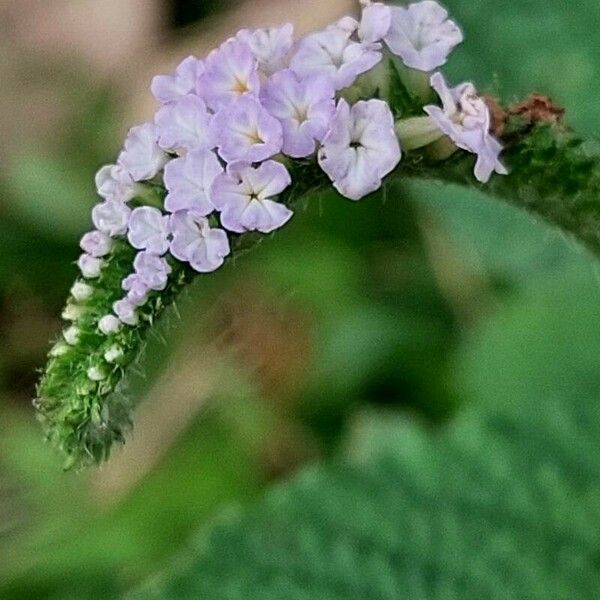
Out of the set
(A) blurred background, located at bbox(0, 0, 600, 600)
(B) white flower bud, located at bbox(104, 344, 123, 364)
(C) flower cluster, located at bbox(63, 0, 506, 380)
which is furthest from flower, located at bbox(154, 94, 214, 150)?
(A) blurred background, located at bbox(0, 0, 600, 600)

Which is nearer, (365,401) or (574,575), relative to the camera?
(574,575)

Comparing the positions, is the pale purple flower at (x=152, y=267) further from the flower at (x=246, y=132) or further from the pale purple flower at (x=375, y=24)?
the pale purple flower at (x=375, y=24)

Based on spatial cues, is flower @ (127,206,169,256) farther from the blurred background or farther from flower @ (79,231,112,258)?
the blurred background

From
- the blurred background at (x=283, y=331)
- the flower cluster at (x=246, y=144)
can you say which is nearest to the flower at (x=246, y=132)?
the flower cluster at (x=246, y=144)

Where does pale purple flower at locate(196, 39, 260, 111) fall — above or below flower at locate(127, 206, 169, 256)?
above

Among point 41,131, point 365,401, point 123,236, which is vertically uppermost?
point 123,236

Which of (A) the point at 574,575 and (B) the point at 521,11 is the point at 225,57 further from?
(B) the point at 521,11

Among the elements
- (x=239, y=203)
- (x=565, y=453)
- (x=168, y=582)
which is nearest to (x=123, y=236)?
(x=239, y=203)
